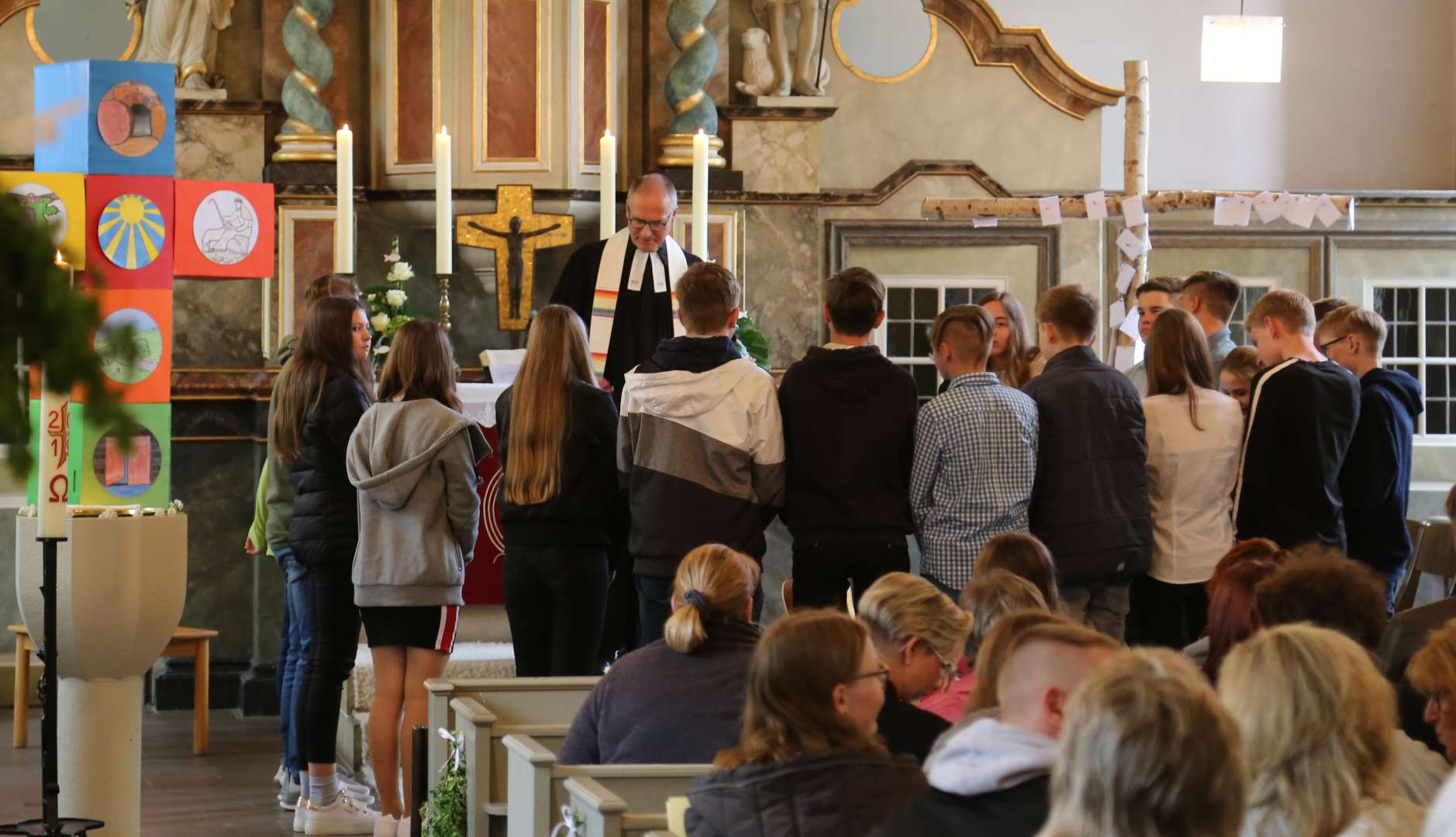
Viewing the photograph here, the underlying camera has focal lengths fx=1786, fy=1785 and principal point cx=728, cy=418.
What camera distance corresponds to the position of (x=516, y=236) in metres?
8.33

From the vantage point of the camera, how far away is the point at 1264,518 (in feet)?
16.4

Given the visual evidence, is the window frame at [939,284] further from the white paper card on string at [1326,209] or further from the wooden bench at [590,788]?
the wooden bench at [590,788]

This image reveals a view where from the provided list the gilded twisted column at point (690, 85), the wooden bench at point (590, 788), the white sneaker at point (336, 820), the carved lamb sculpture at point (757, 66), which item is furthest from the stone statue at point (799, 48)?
the wooden bench at point (590, 788)

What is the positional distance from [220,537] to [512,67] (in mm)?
2557

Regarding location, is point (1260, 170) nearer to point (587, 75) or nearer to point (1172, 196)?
point (1172, 196)

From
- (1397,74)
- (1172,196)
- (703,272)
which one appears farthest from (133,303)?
(1397,74)

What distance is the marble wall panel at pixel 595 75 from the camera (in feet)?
27.1

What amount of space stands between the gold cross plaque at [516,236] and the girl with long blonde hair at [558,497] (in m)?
3.36

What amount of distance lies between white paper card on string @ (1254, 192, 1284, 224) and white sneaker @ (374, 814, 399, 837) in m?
4.50

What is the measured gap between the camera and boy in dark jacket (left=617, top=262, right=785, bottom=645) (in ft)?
15.3

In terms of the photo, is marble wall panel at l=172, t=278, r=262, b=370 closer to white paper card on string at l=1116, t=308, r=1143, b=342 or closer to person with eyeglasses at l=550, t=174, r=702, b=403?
person with eyeglasses at l=550, t=174, r=702, b=403

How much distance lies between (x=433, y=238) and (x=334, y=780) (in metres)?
3.77

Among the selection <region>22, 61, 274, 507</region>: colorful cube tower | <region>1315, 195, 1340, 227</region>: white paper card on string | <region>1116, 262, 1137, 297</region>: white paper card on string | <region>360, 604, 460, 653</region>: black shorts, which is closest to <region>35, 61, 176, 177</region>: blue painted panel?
<region>22, 61, 274, 507</region>: colorful cube tower

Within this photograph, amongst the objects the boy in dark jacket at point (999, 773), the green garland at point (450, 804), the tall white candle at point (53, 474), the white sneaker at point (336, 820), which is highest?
the tall white candle at point (53, 474)
